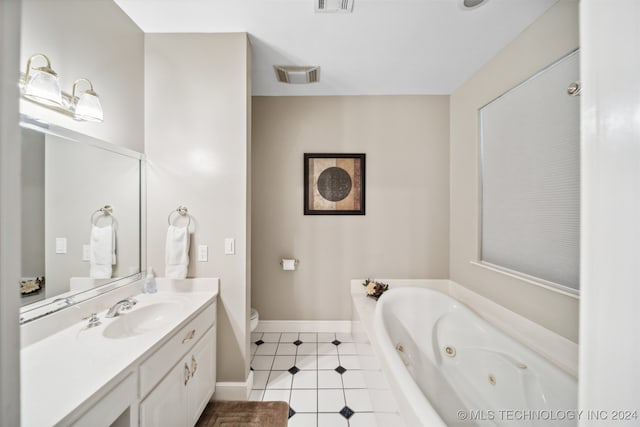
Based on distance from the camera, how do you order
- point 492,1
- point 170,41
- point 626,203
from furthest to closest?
point 170,41 < point 492,1 < point 626,203

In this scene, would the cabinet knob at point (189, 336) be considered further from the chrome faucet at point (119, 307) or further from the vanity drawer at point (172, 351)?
the chrome faucet at point (119, 307)

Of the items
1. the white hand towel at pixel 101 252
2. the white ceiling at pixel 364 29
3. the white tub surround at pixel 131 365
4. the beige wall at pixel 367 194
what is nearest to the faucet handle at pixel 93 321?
the white tub surround at pixel 131 365

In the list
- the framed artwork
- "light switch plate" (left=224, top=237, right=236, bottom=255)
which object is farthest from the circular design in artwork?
"light switch plate" (left=224, top=237, right=236, bottom=255)

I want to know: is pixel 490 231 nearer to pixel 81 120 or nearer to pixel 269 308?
pixel 269 308

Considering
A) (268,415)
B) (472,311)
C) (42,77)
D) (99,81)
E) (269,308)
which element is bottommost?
(268,415)

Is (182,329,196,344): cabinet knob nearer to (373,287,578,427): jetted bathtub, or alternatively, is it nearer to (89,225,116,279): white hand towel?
(89,225,116,279): white hand towel

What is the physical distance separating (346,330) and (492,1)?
2.82 metres

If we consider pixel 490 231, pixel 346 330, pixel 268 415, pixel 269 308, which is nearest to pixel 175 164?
pixel 269 308

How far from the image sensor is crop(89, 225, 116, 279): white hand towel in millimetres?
1388

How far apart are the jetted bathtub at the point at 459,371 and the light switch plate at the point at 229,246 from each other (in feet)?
3.72

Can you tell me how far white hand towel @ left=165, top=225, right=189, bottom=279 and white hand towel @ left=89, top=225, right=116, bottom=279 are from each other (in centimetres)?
29

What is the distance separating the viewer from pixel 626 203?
23cm

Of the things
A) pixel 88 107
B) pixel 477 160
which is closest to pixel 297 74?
pixel 88 107

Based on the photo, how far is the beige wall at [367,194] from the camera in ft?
8.37
